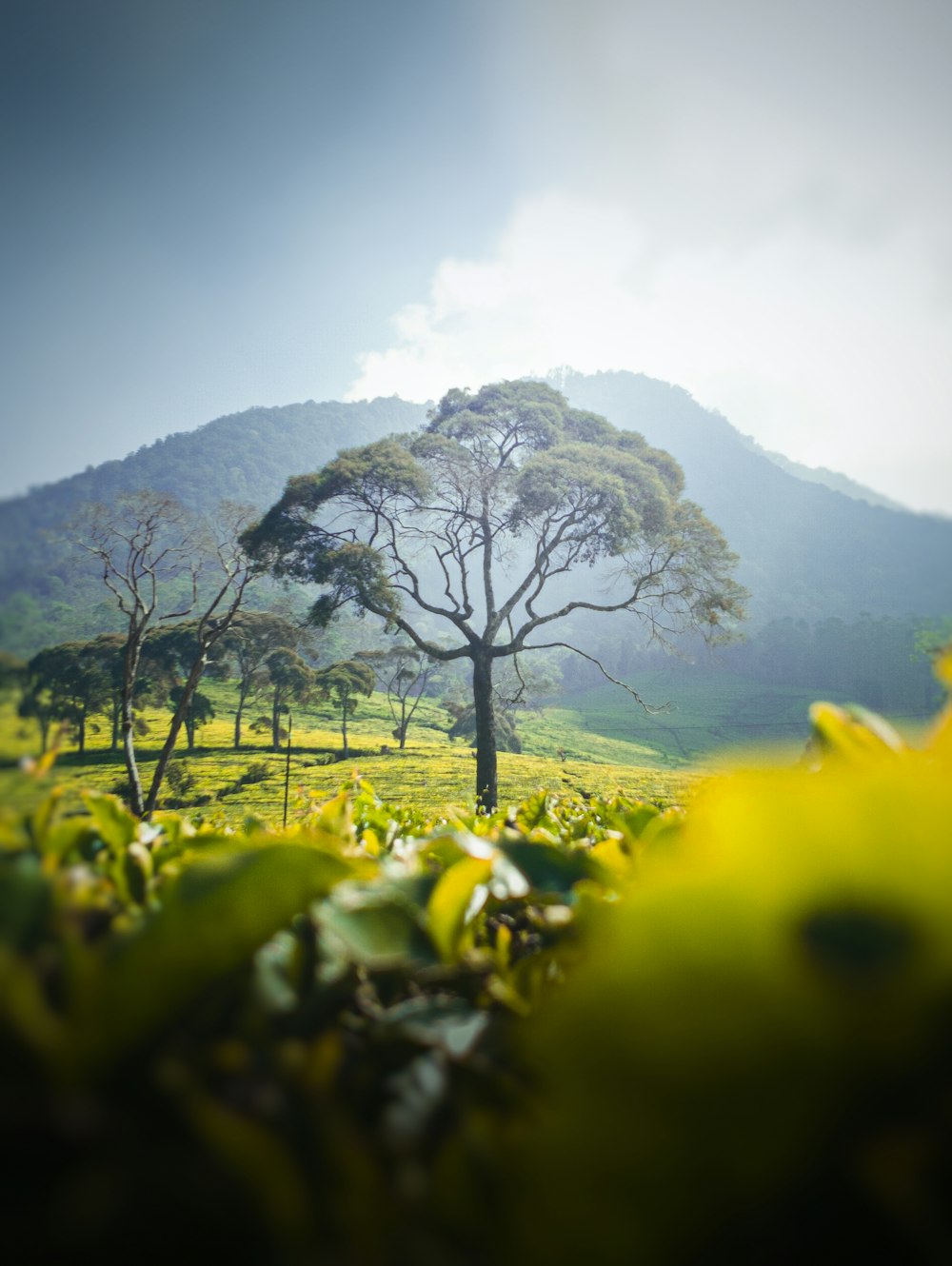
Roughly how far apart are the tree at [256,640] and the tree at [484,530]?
185 inches

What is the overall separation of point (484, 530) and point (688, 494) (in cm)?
8520

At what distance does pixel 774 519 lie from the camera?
79.7 metres

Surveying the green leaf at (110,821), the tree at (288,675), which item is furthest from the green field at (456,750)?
the tree at (288,675)

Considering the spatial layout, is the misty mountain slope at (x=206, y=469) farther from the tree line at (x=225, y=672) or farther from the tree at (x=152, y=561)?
the tree line at (x=225, y=672)

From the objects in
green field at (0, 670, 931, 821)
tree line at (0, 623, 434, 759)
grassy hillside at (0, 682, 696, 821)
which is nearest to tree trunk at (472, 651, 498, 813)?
grassy hillside at (0, 682, 696, 821)

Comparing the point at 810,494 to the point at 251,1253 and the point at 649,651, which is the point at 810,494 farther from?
the point at 251,1253

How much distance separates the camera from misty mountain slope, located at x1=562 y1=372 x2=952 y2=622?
50.7 meters

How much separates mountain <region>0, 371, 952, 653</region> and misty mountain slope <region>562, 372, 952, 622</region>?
180 millimetres

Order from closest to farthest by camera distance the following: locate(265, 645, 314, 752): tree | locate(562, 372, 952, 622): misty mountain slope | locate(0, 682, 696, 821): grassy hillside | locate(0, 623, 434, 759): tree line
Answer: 1. locate(0, 623, 434, 759): tree line
2. locate(0, 682, 696, 821): grassy hillside
3. locate(265, 645, 314, 752): tree
4. locate(562, 372, 952, 622): misty mountain slope

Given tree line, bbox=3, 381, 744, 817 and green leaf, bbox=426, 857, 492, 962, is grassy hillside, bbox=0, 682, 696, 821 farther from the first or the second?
green leaf, bbox=426, 857, 492, 962

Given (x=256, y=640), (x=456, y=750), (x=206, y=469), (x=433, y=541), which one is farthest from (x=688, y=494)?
(x=433, y=541)

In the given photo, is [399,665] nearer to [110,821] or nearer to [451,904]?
[110,821]

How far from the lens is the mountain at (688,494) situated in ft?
3.63

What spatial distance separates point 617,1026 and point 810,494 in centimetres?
9044
